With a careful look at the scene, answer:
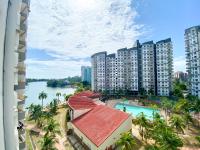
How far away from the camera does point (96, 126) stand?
114ft

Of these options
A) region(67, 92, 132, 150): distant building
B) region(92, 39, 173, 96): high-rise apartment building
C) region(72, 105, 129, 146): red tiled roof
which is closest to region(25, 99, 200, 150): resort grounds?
region(67, 92, 132, 150): distant building

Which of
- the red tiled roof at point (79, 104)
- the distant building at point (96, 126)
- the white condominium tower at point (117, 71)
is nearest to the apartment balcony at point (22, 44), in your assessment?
the distant building at point (96, 126)

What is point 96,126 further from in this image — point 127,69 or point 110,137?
point 127,69

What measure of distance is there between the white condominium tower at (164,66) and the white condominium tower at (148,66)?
252 cm

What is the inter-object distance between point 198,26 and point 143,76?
33.0 metres

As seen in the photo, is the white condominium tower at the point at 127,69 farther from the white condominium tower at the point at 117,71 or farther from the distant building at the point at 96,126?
the distant building at the point at 96,126

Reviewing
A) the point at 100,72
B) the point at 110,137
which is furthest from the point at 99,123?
the point at 100,72

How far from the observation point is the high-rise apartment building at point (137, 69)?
9012 cm

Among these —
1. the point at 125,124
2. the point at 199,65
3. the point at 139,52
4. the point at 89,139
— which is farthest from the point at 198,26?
the point at 89,139

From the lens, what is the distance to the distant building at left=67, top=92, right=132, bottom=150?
3031 centimetres

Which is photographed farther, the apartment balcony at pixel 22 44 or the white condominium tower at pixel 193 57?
the white condominium tower at pixel 193 57

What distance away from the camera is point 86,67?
559 ft

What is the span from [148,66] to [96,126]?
67.1 meters

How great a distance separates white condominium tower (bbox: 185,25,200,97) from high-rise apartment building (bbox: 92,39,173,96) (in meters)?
8.56
